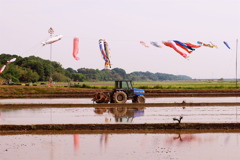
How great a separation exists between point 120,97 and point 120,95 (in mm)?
143

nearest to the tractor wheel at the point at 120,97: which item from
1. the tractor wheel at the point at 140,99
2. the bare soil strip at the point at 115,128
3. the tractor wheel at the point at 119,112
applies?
the tractor wheel at the point at 140,99

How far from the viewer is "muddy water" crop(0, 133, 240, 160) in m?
10.5

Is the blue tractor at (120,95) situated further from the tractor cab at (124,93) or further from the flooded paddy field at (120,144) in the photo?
the flooded paddy field at (120,144)

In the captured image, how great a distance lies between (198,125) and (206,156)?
463cm

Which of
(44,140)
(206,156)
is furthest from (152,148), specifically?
(44,140)

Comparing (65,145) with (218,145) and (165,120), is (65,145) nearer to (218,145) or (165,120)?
(218,145)

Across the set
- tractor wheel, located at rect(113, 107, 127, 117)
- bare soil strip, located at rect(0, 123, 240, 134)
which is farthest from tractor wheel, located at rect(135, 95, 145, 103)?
bare soil strip, located at rect(0, 123, 240, 134)

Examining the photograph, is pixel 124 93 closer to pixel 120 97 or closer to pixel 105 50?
pixel 120 97

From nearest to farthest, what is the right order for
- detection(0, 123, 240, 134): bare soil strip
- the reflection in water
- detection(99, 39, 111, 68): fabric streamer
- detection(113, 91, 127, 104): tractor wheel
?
the reflection in water → detection(0, 123, 240, 134): bare soil strip → detection(113, 91, 127, 104): tractor wheel → detection(99, 39, 111, 68): fabric streamer

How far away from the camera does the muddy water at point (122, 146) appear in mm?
10492

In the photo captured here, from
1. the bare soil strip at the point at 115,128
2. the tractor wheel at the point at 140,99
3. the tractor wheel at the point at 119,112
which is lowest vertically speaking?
the bare soil strip at the point at 115,128

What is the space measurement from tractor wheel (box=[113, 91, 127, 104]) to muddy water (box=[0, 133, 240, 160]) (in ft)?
41.6

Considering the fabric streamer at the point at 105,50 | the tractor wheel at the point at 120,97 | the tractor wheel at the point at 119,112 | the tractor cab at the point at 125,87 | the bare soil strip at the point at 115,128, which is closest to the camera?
the bare soil strip at the point at 115,128

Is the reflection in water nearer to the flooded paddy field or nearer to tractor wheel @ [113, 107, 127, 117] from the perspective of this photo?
the flooded paddy field
